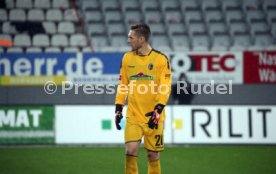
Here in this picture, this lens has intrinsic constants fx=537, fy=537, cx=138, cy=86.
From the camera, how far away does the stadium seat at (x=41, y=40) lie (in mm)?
16188

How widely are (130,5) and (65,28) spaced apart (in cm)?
254

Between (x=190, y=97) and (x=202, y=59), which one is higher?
(x=202, y=59)

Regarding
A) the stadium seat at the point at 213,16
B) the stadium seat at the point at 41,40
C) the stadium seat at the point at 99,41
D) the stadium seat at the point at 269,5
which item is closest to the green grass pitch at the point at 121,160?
the stadium seat at the point at 41,40

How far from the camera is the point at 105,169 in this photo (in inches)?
328

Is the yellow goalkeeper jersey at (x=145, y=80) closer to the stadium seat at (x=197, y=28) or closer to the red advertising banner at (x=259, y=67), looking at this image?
the red advertising banner at (x=259, y=67)

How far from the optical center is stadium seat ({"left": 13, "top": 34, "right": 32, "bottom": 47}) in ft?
52.9

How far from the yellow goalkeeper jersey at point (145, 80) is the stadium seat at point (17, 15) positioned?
459 inches

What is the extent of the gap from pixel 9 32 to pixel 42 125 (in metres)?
5.55

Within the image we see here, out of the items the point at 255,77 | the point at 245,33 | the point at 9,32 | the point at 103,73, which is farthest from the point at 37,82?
the point at 245,33

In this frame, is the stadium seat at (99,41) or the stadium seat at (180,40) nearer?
the stadium seat at (99,41)

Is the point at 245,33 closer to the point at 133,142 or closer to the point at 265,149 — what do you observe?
the point at 265,149

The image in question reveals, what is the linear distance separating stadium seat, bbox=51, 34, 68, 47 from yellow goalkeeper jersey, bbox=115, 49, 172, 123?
1066cm

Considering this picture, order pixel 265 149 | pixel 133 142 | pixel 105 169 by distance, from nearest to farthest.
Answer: pixel 133 142 → pixel 105 169 → pixel 265 149

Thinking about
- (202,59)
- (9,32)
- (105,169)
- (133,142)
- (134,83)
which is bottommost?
(105,169)
